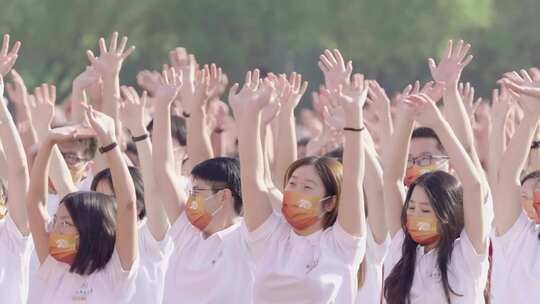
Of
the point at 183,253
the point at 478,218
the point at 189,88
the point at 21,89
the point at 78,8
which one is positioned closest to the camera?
the point at 478,218

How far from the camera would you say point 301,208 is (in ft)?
23.1

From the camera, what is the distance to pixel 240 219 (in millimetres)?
7820

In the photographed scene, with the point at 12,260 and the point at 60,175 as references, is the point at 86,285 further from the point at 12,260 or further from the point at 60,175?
the point at 60,175

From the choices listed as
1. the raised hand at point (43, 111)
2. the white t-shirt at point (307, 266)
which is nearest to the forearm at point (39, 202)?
the white t-shirt at point (307, 266)

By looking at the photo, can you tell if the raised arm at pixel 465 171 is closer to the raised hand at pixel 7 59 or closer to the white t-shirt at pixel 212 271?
the white t-shirt at pixel 212 271

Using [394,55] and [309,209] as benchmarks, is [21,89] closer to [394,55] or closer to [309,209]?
[309,209]

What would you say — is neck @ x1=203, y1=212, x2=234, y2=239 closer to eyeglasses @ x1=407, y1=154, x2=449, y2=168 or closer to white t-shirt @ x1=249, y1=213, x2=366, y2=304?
white t-shirt @ x1=249, y1=213, x2=366, y2=304

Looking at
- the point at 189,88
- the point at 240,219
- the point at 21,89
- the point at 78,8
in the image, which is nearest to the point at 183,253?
the point at 240,219

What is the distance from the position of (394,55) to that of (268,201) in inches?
992

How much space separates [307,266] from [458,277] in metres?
0.68

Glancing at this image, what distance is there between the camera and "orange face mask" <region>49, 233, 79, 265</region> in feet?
23.0

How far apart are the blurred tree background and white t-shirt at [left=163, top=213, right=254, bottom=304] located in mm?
18489

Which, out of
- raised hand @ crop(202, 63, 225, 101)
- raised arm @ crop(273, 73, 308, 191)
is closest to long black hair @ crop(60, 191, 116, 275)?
raised arm @ crop(273, 73, 308, 191)

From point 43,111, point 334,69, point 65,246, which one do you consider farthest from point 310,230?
point 43,111
